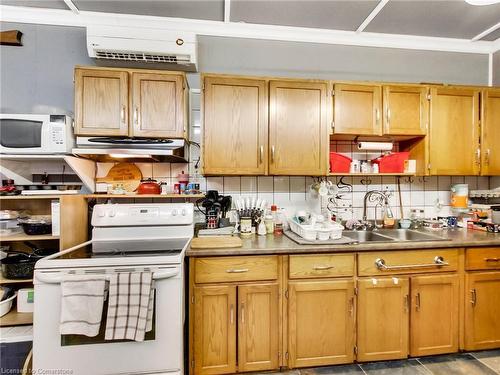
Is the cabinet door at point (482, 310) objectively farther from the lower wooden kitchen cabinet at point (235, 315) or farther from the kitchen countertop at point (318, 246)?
the lower wooden kitchen cabinet at point (235, 315)

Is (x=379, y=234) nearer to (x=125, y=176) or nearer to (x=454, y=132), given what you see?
(x=454, y=132)

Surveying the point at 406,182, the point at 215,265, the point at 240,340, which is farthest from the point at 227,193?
the point at 406,182

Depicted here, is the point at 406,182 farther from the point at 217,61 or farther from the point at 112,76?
the point at 112,76

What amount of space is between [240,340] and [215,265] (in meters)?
0.51

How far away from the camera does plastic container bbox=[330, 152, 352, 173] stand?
2080mm

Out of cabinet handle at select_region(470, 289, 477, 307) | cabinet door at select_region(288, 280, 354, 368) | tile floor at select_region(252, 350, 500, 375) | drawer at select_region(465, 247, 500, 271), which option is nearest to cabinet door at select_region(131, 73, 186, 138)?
cabinet door at select_region(288, 280, 354, 368)

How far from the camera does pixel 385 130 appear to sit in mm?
2037

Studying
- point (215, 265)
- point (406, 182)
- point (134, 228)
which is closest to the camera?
point (215, 265)

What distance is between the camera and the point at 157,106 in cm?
184

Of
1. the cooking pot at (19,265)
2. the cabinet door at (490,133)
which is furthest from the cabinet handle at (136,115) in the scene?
the cabinet door at (490,133)

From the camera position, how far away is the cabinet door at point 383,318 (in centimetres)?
169

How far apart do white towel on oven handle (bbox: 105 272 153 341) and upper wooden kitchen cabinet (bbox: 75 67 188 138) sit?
1.02 metres

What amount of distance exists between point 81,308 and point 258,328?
103cm

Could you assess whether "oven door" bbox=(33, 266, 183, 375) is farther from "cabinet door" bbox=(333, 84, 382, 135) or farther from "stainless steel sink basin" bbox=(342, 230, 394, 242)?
"cabinet door" bbox=(333, 84, 382, 135)
